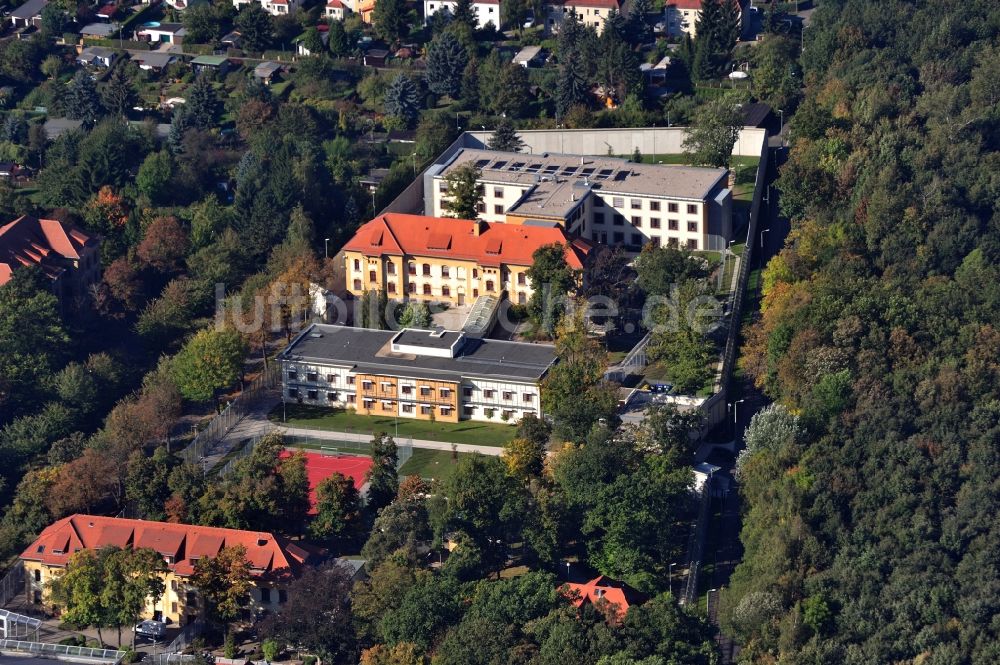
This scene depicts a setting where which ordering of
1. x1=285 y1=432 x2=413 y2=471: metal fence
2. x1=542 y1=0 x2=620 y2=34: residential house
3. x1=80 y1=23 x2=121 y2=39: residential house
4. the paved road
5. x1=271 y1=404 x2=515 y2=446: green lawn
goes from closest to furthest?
the paved road → x1=285 y1=432 x2=413 y2=471: metal fence → x1=271 y1=404 x2=515 y2=446: green lawn → x1=542 y1=0 x2=620 y2=34: residential house → x1=80 y1=23 x2=121 y2=39: residential house

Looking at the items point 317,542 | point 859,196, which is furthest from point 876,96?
point 317,542

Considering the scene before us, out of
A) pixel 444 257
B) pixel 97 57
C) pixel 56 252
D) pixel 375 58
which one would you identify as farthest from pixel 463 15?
pixel 56 252

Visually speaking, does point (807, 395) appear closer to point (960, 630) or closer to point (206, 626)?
point (960, 630)

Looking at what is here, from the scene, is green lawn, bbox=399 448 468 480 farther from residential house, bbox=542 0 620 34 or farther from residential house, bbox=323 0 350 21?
residential house, bbox=323 0 350 21

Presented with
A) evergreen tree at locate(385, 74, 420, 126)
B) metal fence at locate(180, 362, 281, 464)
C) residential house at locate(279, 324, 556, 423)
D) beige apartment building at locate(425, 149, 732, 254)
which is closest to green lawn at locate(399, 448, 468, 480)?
residential house at locate(279, 324, 556, 423)

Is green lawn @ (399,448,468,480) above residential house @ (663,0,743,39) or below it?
below

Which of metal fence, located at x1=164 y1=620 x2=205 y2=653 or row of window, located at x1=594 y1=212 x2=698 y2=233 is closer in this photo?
metal fence, located at x1=164 y1=620 x2=205 y2=653
